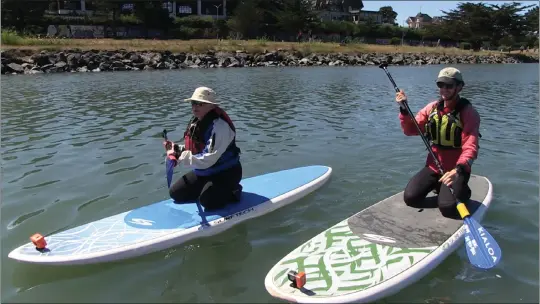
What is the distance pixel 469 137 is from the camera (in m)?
5.33

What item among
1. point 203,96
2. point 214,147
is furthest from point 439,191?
point 203,96

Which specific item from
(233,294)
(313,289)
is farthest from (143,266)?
(313,289)

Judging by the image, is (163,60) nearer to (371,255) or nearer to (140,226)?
(140,226)

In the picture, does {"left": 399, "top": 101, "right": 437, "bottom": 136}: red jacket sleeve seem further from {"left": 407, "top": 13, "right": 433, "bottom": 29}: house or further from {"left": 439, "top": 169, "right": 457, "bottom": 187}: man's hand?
{"left": 407, "top": 13, "right": 433, "bottom": 29}: house

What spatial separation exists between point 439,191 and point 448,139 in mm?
663

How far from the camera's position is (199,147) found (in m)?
5.74

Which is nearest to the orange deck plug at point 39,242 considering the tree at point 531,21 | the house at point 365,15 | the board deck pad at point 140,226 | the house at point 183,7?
the board deck pad at point 140,226

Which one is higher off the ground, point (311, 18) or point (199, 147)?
point (311, 18)

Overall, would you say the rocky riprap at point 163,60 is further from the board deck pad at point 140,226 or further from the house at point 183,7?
the house at point 183,7

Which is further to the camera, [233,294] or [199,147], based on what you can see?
[199,147]

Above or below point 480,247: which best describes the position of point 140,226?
below

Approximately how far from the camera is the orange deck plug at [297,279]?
3.94m

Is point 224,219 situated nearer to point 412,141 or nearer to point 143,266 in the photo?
point 143,266

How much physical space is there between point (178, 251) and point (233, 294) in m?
1.10
